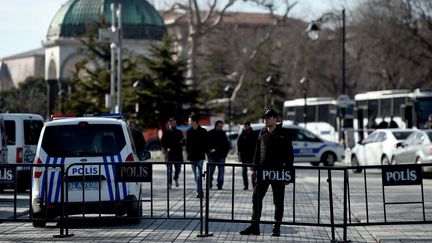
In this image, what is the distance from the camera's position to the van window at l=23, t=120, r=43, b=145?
88.4ft

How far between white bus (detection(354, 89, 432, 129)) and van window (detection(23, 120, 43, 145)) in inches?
995

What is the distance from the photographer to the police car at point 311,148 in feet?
129

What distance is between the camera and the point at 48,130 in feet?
55.6

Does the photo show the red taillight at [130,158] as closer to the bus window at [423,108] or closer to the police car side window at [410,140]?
the police car side window at [410,140]

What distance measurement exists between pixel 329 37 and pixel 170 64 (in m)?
32.8

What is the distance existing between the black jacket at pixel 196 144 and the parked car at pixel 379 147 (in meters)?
9.59

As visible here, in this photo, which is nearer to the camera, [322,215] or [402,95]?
[322,215]

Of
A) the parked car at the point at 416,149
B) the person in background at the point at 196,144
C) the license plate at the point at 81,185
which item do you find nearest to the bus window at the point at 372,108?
the parked car at the point at 416,149

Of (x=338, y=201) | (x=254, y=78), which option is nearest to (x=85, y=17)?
(x=254, y=78)

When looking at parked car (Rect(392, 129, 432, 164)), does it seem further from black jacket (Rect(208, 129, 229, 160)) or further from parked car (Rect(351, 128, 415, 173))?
black jacket (Rect(208, 129, 229, 160))

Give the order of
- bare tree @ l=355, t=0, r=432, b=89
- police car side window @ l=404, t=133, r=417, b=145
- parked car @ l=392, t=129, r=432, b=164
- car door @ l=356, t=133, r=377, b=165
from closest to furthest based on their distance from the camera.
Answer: parked car @ l=392, t=129, r=432, b=164 < police car side window @ l=404, t=133, r=417, b=145 < car door @ l=356, t=133, r=377, b=165 < bare tree @ l=355, t=0, r=432, b=89

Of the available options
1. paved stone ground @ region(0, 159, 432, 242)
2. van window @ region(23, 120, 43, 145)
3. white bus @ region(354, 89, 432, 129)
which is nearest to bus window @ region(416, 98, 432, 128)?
white bus @ region(354, 89, 432, 129)

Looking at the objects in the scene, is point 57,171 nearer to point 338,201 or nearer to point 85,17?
point 338,201

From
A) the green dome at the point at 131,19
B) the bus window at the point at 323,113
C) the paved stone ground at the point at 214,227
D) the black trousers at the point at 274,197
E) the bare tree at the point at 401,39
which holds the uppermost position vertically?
the green dome at the point at 131,19
